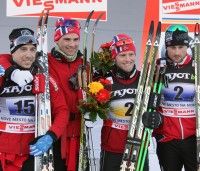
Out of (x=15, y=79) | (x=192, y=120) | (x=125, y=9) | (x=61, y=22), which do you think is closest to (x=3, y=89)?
(x=15, y=79)

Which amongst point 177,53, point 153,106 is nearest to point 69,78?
point 153,106

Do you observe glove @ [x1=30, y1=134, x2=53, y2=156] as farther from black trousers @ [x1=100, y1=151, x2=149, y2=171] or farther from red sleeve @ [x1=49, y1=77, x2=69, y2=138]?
black trousers @ [x1=100, y1=151, x2=149, y2=171]

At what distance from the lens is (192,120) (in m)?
3.84

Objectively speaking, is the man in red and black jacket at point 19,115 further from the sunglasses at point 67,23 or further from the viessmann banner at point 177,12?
the viessmann banner at point 177,12

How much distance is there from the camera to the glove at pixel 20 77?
331cm

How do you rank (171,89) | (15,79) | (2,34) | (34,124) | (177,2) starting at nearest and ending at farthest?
1. (15,79)
2. (34,124)
3. (171,89)
4. (2,34)
5. (177,2)

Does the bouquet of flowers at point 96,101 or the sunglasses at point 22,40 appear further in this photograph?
Answer: the bouquet of flowers at point 96,101

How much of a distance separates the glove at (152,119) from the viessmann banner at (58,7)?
2.94 m

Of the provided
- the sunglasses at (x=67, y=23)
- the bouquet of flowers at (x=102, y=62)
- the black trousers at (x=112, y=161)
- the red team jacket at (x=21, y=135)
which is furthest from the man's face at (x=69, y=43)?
the black trousers at (x=112, y=161)

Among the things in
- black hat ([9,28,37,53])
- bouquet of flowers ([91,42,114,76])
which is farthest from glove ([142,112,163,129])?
black hat ([9,28,37,53])

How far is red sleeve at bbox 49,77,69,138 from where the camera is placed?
139 inches

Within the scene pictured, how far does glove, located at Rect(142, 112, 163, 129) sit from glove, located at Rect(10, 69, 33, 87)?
3.26ft

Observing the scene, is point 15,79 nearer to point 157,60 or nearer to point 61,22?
point 61,22

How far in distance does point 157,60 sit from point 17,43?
3.92 feet
